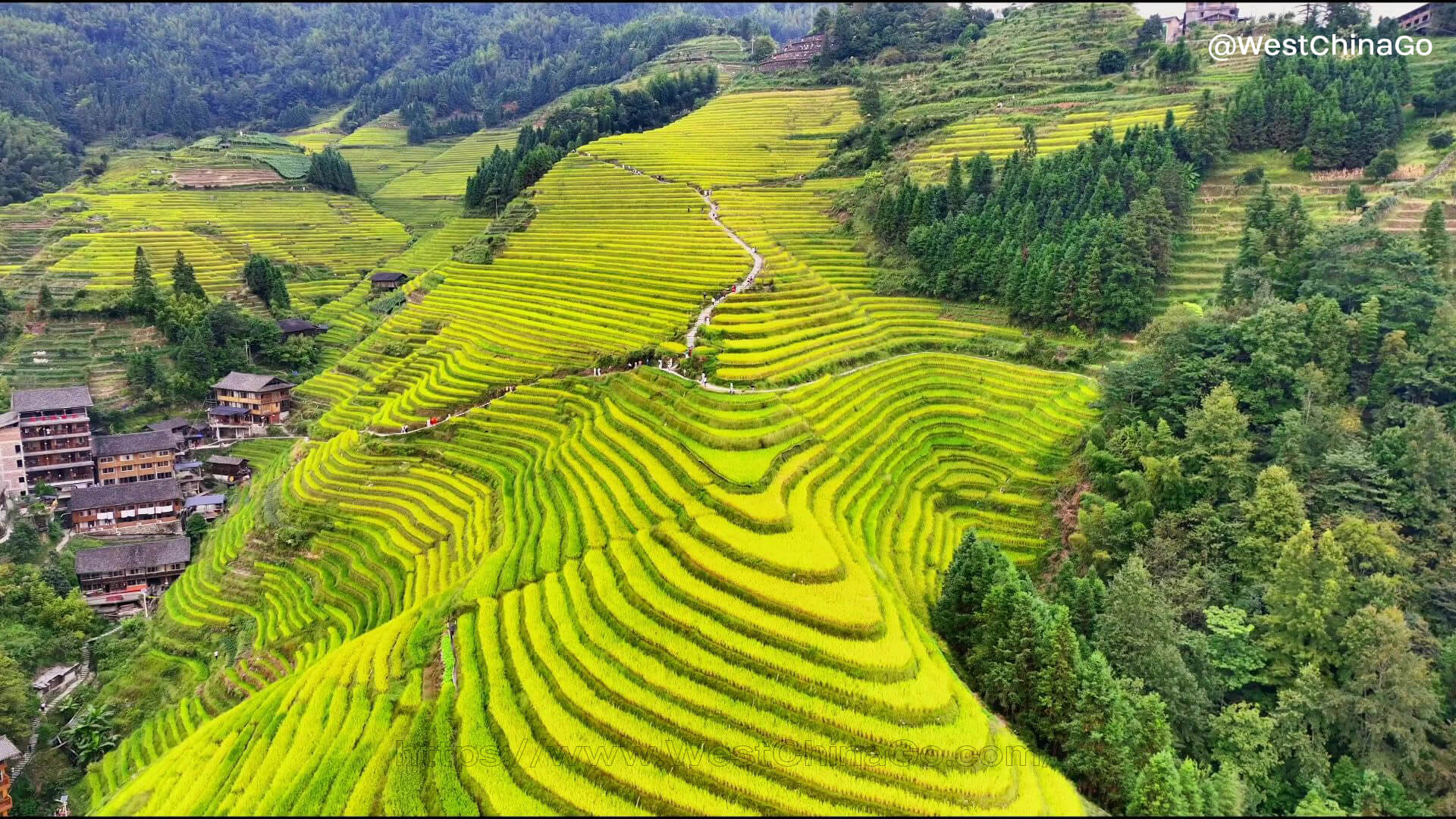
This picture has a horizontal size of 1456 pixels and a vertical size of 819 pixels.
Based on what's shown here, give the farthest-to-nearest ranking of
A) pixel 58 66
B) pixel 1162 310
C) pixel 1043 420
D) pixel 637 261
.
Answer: pixel 58 66
pixel 637 261
pixel 1162 310
pixel 1043 420

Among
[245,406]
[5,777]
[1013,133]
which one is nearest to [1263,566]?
[5,777]

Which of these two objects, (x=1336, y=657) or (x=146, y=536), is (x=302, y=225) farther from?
(x=1336, y=657)

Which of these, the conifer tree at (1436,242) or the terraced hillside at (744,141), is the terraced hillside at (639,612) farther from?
the terraced hillside at (744,141)

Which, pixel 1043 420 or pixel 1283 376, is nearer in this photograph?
pixel 1283 376

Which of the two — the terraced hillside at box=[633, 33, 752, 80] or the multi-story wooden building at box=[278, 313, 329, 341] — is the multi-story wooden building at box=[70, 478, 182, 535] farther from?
the terraced hillside at box=[633, 33, 752, 80]

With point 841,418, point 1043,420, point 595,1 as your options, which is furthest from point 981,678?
point 595,1

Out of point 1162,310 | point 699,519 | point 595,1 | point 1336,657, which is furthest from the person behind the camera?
point 595,1

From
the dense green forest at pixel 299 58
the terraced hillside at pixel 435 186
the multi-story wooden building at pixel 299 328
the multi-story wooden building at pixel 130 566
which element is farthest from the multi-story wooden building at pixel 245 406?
the dense green forest at pixel 299 58
